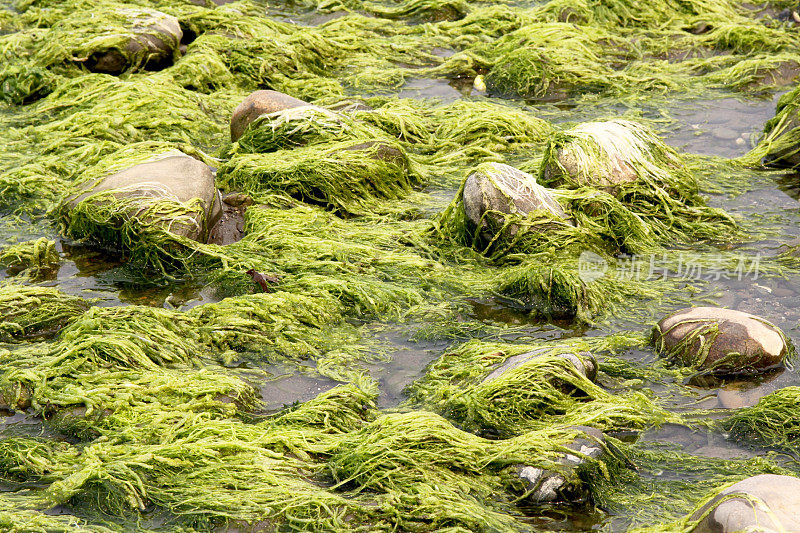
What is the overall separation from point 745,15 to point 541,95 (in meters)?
3.24

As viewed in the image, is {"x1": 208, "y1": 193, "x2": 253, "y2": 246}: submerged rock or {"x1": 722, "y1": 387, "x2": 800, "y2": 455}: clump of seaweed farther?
{"x1": 208, "y1": 193, "x2": 253, "y2": 246}: submerged rock

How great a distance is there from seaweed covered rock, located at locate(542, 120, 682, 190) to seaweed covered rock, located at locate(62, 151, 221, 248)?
249cm

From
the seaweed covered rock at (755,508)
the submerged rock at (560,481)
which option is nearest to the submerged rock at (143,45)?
the submerged rock at (560,481)

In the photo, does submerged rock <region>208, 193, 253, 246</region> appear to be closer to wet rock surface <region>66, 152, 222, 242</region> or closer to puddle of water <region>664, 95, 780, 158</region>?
wet rock surface <region>66, 152, 222, 242</region>

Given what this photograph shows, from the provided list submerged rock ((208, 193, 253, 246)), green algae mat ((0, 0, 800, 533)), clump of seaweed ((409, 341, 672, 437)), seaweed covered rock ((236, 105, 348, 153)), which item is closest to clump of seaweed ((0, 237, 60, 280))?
green algae mat ((0, 0, 800, 533))

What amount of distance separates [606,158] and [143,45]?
4814 mm

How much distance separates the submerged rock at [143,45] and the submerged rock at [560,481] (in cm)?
647

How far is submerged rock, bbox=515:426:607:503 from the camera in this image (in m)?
3.74

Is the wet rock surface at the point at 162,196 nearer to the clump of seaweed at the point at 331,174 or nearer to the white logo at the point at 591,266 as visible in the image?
the clump of seaweed at the point at 331,174

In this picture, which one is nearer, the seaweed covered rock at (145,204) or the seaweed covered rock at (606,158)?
the seaweed covered rock at (145,204)

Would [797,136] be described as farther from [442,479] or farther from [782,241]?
[442,479]

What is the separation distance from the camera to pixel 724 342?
4.65 m

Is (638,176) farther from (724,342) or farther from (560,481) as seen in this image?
(560,481)

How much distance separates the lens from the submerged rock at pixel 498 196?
5871 mm
